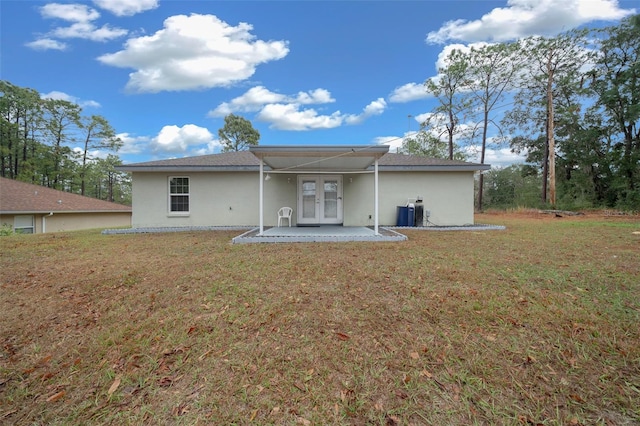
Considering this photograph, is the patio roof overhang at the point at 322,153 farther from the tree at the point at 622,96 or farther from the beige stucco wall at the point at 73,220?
the tree at the point at 622,96

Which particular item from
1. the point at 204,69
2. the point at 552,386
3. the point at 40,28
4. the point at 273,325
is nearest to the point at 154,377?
the point at 273,325

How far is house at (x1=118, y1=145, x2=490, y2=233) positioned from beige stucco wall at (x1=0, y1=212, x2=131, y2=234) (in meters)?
8.19

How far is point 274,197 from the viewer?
37.9 ft

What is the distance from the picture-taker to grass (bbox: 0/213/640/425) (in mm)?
1938

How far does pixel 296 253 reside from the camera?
631cm

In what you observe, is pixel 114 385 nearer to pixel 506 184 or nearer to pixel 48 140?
pixel 48 140

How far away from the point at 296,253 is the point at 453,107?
25191 millimetres

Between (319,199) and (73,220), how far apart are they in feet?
64.9

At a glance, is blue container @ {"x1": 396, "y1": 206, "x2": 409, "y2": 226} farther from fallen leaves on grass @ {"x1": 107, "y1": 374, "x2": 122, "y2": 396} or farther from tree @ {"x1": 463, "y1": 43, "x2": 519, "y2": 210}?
tree @ {"x1": 463, "y1": 43, "x2": 519, "y2": 210}

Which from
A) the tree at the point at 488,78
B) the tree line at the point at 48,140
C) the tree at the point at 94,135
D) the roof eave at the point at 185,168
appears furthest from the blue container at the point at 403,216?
the tree at the point at 94,135

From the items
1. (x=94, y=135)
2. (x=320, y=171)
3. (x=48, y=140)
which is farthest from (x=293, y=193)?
(x=48, y=140)

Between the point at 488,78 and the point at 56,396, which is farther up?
the point at 488,78

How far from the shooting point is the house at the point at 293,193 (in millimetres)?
11258

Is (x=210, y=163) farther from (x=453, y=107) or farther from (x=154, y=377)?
(x=453, y=107)
